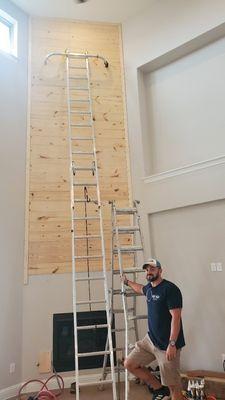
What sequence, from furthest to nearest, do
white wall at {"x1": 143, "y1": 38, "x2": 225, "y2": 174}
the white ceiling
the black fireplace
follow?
the white ceiling → white wall at {"x1": 143, "y1": 38, "x2": 225, "y2": 174} → the black fireplace

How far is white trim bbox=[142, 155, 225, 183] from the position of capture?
4.25 metres

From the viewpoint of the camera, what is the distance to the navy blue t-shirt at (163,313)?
3.12m

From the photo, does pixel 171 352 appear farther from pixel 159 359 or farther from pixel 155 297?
pixel 155 297

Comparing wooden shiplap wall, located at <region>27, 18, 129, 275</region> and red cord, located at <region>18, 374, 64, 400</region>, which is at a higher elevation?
wooden shiplap wall, located at <region>27, 18, 129, 275</region>

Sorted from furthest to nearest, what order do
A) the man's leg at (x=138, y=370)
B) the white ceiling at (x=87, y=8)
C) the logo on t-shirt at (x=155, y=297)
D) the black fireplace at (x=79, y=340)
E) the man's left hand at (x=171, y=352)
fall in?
the white ceiling at (x=87, y=8), the black fireplace at (x=79, y=340), the man's leg at (x=138, y=370), the logo on t-shirt at (x=155, y=297), the man's left hand at (x=171, y=352)

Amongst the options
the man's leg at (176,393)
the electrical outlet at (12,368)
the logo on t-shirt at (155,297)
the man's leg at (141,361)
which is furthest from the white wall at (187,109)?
the electrical outlet at (12,368)

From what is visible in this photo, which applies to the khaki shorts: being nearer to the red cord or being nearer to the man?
the man

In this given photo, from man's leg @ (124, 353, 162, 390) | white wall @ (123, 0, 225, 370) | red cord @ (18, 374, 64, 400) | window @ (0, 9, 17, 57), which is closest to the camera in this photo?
man's leg @ (124, 353, 162, 390)

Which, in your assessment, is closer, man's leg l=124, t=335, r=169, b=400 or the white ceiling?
man's leg l=124, t=335, r=169, b=400

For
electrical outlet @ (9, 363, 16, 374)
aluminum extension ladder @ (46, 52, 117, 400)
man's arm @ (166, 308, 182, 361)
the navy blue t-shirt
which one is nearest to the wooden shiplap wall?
aluminum extension ladder @ (46, 52, 117, 400)

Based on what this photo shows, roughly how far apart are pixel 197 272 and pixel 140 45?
11.5 ft

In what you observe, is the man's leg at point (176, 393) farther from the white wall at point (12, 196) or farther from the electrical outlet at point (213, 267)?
the white wall at point (12, 196)

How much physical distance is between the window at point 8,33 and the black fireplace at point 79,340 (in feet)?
12.5

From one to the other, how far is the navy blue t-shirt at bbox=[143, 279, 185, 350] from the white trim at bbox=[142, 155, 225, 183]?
178cm
